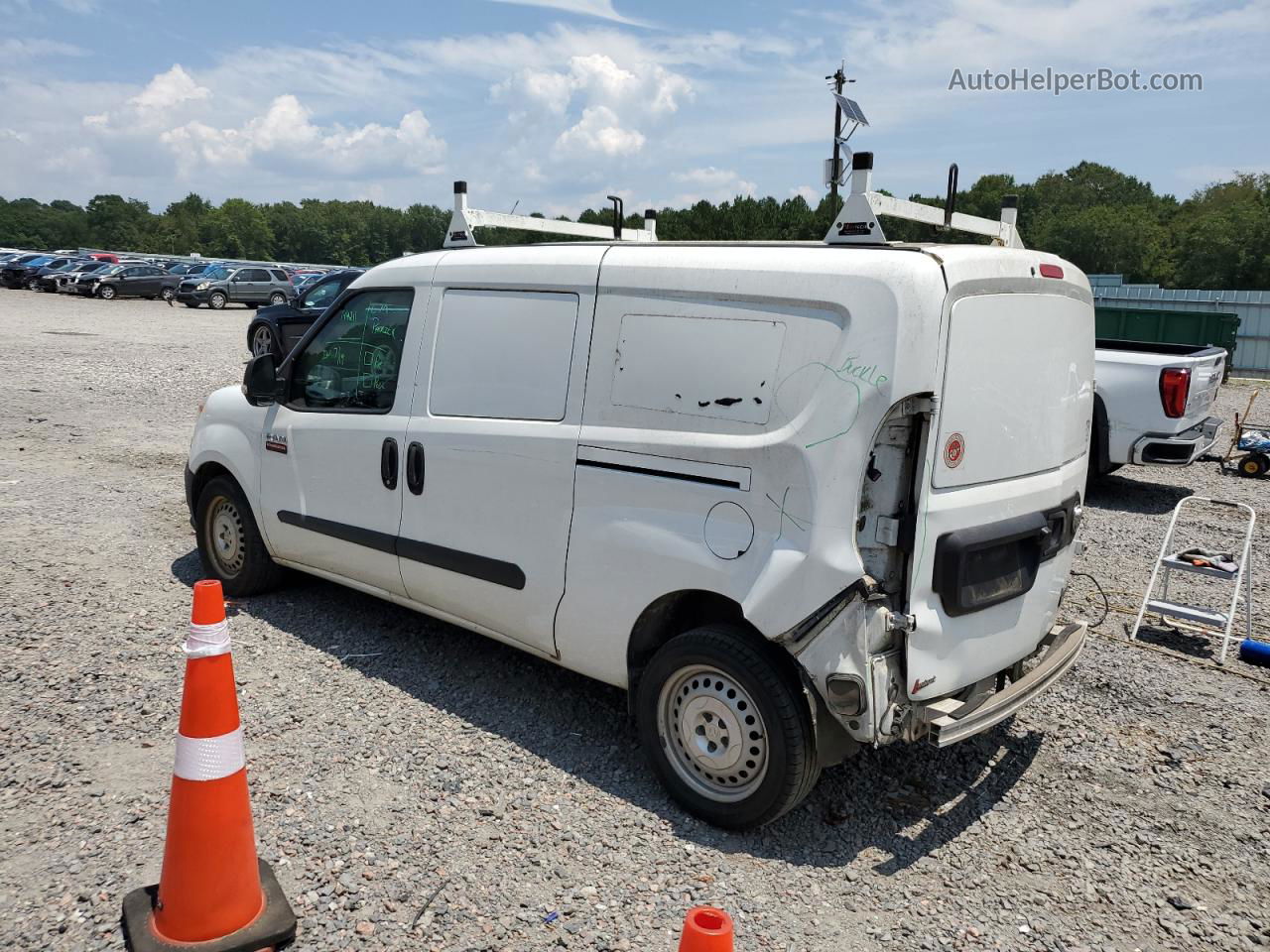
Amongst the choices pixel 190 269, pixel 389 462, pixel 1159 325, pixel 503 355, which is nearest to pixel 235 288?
pixel 190 269

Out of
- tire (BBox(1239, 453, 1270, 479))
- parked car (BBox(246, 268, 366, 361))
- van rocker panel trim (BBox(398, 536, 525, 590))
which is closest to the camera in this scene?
van rocker panel trim (BBox(398, 536, 525, 590))

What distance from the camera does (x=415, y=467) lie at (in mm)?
4637

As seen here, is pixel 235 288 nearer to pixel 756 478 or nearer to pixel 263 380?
pixel 263 380

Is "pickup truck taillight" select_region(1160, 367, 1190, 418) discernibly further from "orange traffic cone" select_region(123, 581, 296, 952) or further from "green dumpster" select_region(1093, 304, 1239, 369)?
"green dumpster" select_region(1093, 304, 1239, 369)

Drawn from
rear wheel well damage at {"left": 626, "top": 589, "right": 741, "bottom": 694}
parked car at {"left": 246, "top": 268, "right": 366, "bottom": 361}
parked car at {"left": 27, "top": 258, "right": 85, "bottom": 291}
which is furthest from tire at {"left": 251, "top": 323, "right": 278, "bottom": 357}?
parked car at {"left": 27, "top": 258, "right": 85, "bottom": 291}

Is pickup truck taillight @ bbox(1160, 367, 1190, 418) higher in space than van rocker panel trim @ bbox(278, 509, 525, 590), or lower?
higher

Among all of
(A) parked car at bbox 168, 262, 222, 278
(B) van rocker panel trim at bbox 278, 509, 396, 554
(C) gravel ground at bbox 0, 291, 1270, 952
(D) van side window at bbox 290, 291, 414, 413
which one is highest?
(A) parked car at bbox 168, 262, 222, 278

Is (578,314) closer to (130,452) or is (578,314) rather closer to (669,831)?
(669,831)

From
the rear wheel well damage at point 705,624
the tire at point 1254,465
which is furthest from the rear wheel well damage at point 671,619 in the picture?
the tire at point 1254,465

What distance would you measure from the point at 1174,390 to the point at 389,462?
7.62m

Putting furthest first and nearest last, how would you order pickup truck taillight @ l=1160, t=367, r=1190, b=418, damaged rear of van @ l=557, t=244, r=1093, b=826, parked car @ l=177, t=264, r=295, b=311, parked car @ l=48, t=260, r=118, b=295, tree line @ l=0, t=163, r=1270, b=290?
tree line @ l=0, t=163, r=1270, b=290, parked car @ l=48, t=260, r=118, b=295, parked car @ l=177, t=264, r=295, b=311, pickup truck taillight @ l=1160, t=367, r=1190, b=418, damaged rear of van @ l=557, t=244, r=1093, b=826

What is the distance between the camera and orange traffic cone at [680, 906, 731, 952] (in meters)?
1.97

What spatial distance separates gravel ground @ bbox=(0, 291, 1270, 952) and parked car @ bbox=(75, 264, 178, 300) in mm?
36173

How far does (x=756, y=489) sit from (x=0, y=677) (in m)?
3.79
